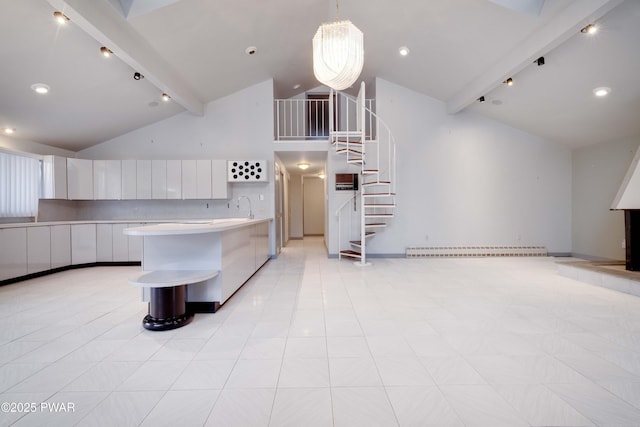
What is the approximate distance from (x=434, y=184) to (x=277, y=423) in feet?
19.3

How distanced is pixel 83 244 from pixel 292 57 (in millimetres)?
5533

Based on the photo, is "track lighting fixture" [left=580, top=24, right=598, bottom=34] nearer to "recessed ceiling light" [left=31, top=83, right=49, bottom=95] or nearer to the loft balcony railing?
the loft balcony railing

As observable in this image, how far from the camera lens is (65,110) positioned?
448 cm

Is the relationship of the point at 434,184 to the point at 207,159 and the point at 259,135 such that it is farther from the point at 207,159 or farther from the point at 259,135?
the point at 207,159

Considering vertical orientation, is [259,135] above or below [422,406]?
above

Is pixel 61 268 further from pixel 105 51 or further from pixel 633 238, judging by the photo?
pixel 633 238


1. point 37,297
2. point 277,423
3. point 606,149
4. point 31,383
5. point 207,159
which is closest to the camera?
point 277,423

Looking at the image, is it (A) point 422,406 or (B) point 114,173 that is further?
(B) point 114,173

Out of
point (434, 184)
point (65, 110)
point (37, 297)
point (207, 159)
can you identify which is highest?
point (65, 110)

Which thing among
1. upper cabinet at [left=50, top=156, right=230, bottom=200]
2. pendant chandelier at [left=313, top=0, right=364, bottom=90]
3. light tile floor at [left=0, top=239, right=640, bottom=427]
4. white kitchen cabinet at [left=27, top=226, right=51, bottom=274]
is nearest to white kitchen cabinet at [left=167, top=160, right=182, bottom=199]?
upper cabinet at [left=50, top=156, right=230, bottom=200]

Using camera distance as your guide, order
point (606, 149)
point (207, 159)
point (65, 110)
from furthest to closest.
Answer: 1. point (207, 159)
2. point (606, 149)
3. point (65, 110)

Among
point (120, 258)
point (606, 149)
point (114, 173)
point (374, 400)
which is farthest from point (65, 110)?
point (606, 149)

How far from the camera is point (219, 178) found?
19.0 feet

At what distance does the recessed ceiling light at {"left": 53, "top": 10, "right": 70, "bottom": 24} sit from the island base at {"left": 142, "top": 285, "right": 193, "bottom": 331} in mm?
3049
